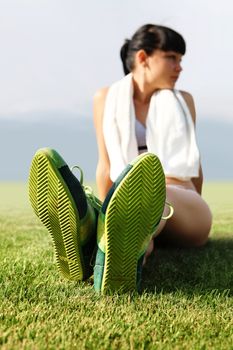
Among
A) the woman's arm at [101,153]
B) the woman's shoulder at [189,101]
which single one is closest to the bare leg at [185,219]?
the woman's arm at [101,153]

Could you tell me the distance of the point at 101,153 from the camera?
2.72 m

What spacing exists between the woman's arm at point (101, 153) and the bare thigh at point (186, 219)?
0.36m

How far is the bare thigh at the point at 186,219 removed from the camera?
2346mm

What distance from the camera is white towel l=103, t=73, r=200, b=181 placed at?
262 cm

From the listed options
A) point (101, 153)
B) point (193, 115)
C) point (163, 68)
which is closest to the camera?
point (163, 68)

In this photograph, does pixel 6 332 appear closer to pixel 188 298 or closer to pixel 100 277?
pixel 100 277

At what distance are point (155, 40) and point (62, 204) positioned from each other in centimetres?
124

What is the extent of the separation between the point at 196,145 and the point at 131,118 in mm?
343

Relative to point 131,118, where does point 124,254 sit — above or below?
below

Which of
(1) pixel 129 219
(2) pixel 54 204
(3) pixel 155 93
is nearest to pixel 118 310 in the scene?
(1) pixel 129 219

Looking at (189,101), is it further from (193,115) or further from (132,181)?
(132,181)

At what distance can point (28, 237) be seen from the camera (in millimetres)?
3549

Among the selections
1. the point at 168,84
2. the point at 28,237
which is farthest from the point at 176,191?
the point at 28,237

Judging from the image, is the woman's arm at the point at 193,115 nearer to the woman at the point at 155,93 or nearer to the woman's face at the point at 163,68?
the woman at the point at 155,93
